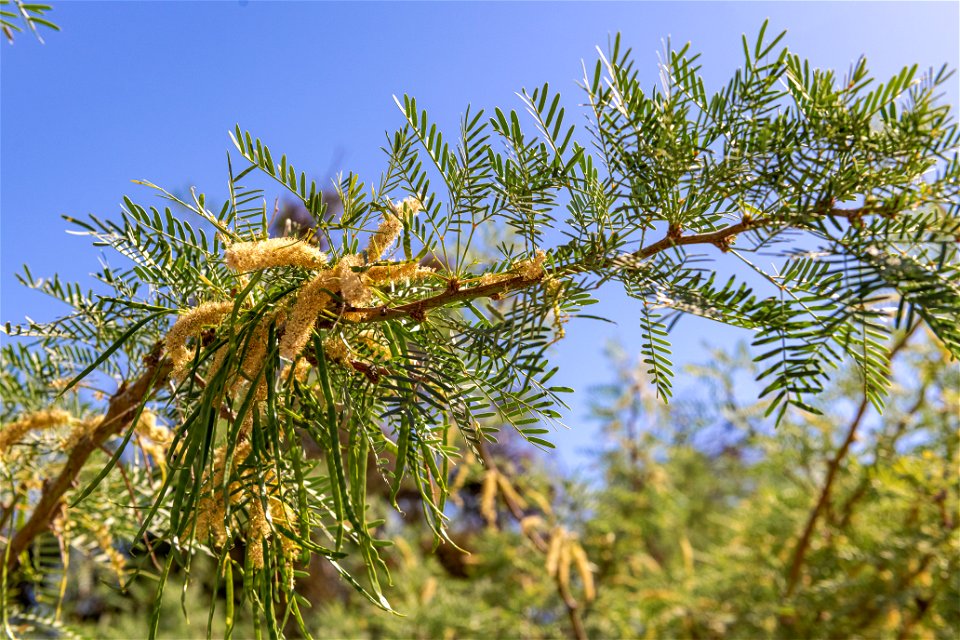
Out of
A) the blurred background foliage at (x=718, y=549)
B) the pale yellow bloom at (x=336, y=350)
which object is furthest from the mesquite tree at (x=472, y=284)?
the blurred background foliage at (x=718, y=549)

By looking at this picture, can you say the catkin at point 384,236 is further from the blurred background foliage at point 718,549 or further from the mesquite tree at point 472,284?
the blurred background foliage at point 718,549

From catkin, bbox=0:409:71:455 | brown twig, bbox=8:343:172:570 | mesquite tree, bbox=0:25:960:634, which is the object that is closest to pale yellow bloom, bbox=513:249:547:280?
mesquite tree, bbox=0:25:960:634

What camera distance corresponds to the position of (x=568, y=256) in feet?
0.98

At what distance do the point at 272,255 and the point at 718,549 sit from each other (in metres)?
1.26

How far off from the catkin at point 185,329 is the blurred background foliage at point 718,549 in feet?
1.89

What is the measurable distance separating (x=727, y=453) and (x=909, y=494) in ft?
3.64

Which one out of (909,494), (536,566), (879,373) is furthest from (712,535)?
(879,373)

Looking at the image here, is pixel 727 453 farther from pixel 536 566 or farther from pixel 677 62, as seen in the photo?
pixel 677 62

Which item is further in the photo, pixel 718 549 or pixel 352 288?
pixel 718 549

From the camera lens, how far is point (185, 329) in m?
0.28

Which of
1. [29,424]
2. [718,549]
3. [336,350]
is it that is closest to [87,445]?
[29,424]

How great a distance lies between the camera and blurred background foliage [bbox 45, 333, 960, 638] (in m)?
1.00

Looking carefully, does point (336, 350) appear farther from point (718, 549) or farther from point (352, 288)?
point (718, 549)

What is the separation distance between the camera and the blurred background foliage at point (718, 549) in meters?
1.00
